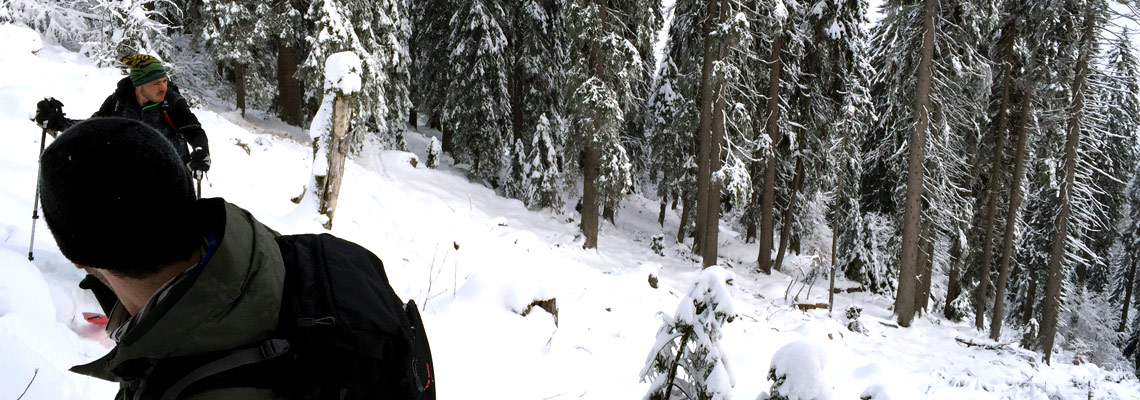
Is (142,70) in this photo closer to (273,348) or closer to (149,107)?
(149,107)

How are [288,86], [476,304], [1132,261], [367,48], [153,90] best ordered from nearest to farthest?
1. [153,90]
2. [476,304]
3. [367,48]
4. [288,86]
5. [1132,261]

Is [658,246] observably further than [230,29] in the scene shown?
Yes

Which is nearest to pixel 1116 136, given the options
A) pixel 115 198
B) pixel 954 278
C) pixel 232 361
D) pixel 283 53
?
pixel 954 278

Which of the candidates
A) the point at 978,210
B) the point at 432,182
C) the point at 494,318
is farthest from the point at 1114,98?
the point at 494,318

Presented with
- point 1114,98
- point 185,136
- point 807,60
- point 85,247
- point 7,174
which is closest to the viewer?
point 85,247

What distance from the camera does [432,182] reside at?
16781 millimetres

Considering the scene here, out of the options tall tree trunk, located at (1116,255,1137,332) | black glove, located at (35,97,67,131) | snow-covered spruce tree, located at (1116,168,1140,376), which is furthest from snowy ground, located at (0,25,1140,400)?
tall tree trunk, located at (1116,255,1137,332)

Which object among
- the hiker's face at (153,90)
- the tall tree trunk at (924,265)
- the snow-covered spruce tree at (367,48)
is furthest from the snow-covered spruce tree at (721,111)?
the hiker's face at (153,90)

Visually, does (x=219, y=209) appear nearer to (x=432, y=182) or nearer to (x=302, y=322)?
(x=302, y=322)

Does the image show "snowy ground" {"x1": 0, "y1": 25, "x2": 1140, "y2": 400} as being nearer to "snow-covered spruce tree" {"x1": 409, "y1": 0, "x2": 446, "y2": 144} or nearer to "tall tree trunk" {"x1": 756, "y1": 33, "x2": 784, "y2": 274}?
"tall tree trunk" {"x1": 756, "y1": 33, "x2": 784, "y2": 274}

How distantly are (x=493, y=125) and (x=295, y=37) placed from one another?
6659 millimetres

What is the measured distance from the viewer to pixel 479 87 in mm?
19328

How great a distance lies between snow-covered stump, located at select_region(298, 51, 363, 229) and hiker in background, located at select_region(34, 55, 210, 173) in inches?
108

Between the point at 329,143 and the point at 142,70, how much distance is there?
3203 millimetres
